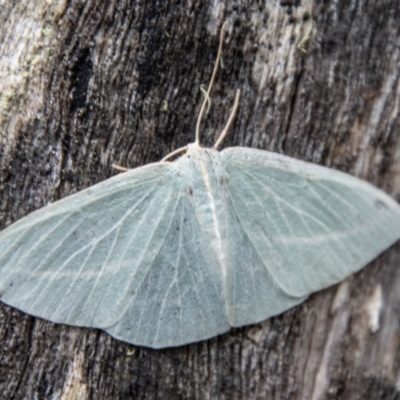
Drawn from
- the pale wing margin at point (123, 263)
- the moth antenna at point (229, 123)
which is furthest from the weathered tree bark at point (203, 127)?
the pale wing margin at point (123, 263)

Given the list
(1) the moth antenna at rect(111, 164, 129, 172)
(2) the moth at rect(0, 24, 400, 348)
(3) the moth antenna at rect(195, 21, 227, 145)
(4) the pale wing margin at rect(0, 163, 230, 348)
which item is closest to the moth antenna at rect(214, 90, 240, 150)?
(2) the moth at rect(0, 24, 400, 348)

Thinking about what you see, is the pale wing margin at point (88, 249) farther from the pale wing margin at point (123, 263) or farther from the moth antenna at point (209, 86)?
the moth antenna at point (209, 86)

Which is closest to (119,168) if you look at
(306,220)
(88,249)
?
(88,249)

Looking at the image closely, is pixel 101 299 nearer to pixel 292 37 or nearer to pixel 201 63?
pixel 201 63

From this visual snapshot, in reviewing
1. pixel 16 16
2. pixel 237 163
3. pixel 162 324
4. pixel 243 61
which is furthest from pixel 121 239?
pixel 16 16

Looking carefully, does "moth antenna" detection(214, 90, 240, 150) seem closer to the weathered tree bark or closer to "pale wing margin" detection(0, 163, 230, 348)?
the weathered tree bark

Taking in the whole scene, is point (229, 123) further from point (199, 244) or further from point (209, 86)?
point (199, 244)
